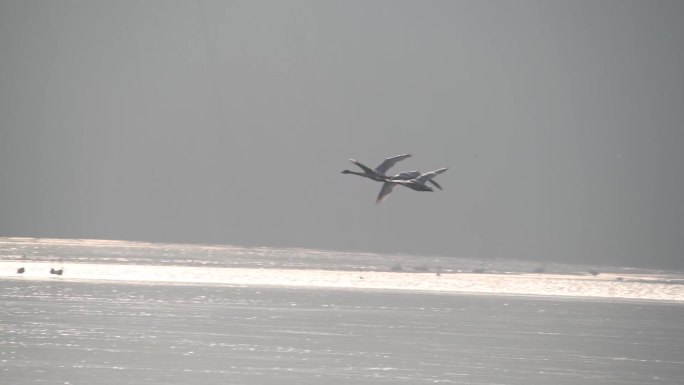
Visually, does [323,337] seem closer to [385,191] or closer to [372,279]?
[385,191]

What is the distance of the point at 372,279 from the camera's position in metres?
136

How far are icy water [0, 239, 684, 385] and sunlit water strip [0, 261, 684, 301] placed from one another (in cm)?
1081

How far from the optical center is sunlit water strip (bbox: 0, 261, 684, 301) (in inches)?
4697

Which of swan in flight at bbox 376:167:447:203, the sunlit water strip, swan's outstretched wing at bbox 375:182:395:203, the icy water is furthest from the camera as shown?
the sunlit water strip

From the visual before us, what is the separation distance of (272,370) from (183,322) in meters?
22.6

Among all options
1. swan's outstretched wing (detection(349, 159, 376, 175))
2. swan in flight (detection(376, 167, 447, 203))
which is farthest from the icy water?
swan's outstretched wing (detection(349, 159, 376, 175))

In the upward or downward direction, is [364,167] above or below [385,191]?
above

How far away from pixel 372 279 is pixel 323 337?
66537 millimetres

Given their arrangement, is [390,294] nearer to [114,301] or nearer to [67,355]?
[114,301]

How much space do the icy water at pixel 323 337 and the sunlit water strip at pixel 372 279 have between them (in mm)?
Answer: 10808

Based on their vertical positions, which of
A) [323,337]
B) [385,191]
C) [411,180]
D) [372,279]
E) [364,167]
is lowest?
[323,337]

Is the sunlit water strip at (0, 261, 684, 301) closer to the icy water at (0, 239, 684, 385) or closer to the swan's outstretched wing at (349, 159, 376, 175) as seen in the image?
the icy water at (0, 239, 684, 385)

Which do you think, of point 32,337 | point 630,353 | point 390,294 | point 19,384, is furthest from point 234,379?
point 390,294

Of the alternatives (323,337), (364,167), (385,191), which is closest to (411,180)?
(385,191)
